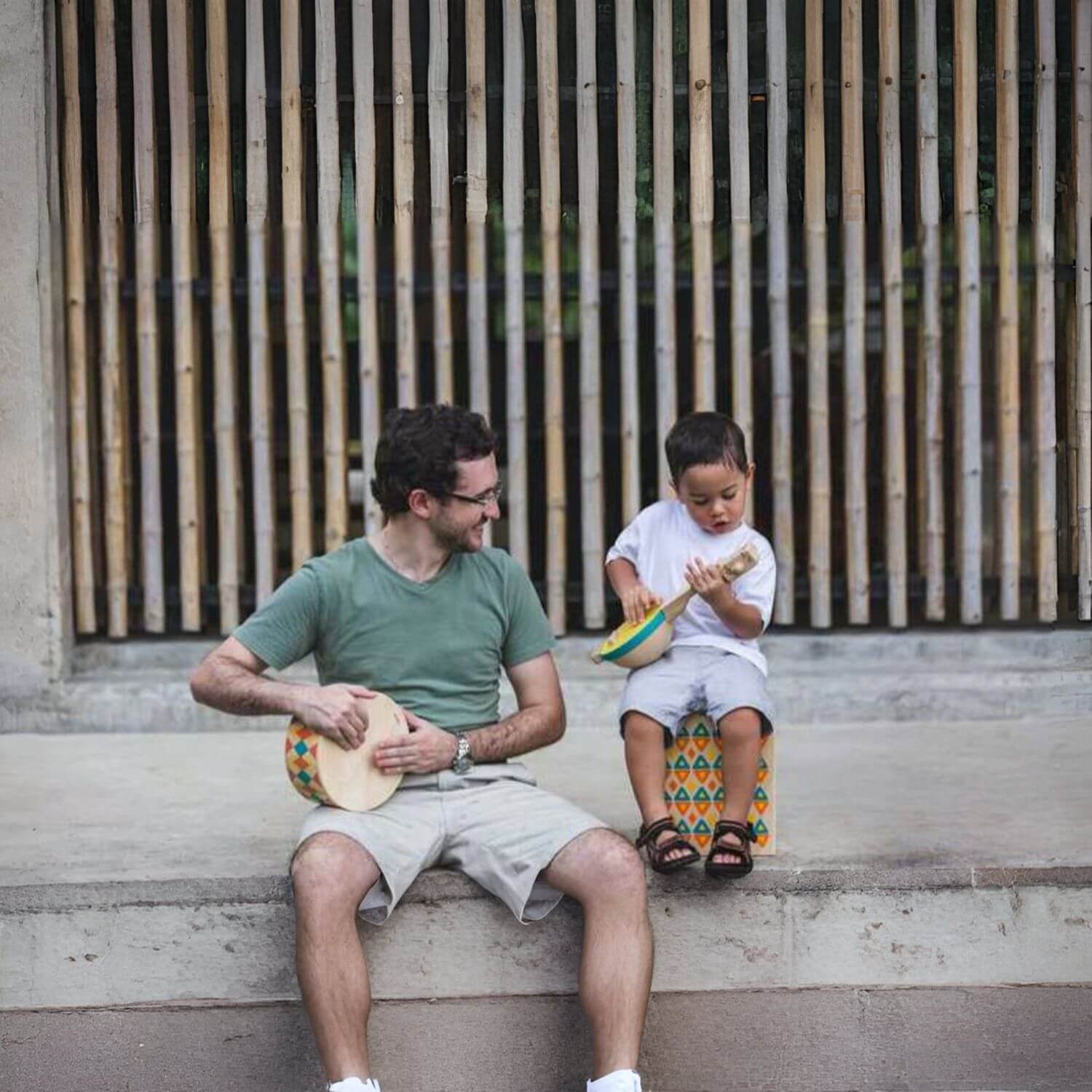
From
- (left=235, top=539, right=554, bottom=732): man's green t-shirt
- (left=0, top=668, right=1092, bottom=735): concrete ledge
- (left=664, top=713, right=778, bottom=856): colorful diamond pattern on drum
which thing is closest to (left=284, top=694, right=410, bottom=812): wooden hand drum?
(left=235, top=539, right=554, bottom=732): man's green t-shirt

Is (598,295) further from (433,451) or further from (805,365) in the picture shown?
(433,451)

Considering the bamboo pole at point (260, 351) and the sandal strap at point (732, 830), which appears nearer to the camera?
the sandal strap at point (732, 830)

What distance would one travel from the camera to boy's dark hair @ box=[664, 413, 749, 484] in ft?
13.2

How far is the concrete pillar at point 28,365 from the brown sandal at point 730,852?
3.05 m

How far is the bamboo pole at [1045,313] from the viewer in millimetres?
6180

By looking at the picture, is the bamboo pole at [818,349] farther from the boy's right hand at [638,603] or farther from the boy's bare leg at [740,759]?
the boy's bare leg at [740,759]

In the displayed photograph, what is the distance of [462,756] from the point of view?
3934 mm

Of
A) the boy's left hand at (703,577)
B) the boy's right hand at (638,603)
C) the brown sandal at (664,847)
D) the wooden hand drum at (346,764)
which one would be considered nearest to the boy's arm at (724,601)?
the boy's left hand at (703,577)

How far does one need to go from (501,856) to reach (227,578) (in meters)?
2.72

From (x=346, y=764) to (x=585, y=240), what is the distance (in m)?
2.95

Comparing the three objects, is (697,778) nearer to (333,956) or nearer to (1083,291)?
(333,956)

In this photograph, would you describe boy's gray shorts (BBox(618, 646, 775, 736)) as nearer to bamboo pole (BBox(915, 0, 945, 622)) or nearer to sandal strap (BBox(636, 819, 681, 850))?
→ sandal strap (BBox(636, 819, 681, 850))

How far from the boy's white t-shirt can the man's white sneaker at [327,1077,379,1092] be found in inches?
49.8

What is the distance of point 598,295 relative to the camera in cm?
629
